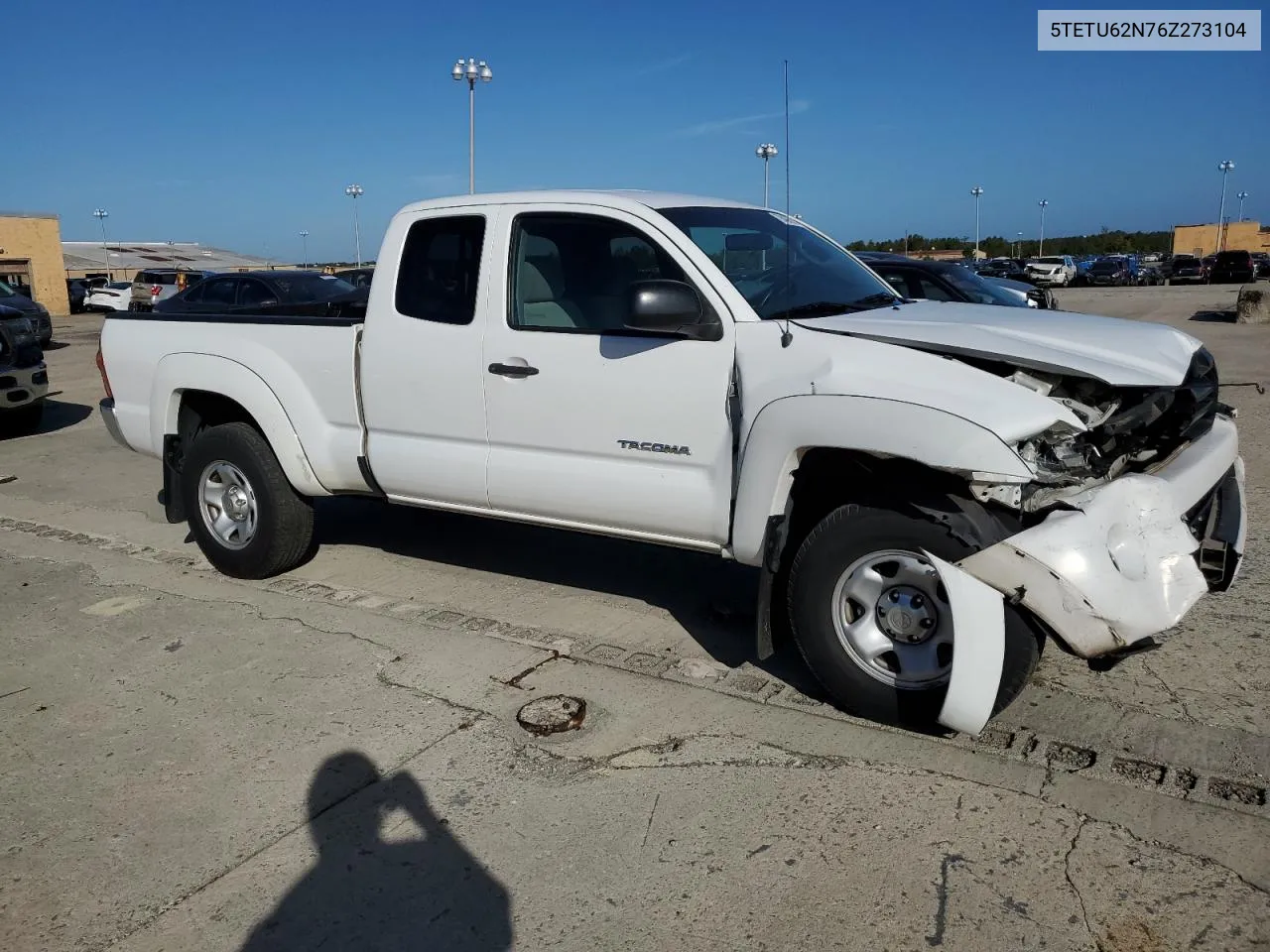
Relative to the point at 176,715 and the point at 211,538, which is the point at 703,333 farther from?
the point at 211,538

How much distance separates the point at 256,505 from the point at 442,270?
70.5 inches

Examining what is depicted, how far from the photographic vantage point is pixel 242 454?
5785 mm

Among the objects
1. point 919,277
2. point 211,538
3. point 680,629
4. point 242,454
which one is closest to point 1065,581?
point 680,629

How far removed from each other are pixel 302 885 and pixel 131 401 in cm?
409

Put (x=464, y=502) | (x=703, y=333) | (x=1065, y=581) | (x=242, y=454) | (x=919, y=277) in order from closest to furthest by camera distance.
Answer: (x=1065, y=581) → (x=703, y=333) → (x=464, y=502) → (x=242, y=454) → (x=919, y=277)

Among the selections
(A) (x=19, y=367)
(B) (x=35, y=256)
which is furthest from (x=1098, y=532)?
(B) (x=35, y=256)

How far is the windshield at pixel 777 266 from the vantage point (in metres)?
4.46

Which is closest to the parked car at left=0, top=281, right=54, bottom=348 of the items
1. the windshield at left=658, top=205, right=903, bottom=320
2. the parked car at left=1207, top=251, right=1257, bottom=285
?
the windshield at left=658, top=205, right=903, bottom=320

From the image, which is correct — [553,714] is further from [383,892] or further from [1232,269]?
[1232,269]

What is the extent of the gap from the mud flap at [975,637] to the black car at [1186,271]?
51.3 metres

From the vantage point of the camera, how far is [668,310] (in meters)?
4.09

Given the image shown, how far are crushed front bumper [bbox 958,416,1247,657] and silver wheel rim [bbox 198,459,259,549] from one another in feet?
13.3

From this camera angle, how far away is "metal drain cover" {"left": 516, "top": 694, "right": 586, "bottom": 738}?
4113 millimetres

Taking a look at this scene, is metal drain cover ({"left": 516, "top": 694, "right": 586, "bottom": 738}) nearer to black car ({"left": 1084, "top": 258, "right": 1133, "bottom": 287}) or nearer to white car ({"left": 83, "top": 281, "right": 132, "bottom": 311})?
white car ({"left": 83, "top": 281, "right": 132, "bottom": 311})
